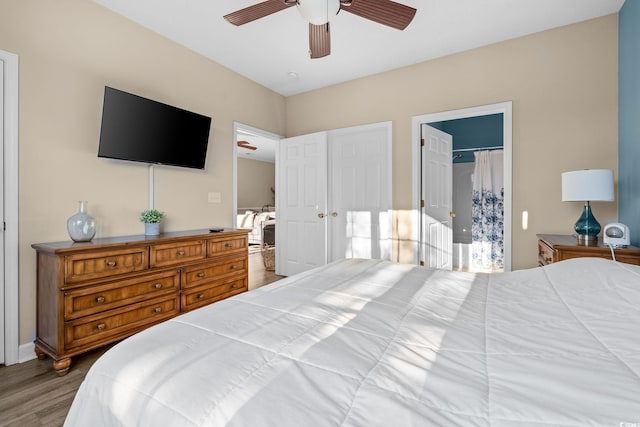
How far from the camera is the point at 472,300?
4.20ft

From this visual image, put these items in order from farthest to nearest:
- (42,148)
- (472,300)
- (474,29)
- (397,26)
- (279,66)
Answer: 1. (279,66)
2. (474,29)
3. (42,148)
4. (397,26)
5. (472,300)

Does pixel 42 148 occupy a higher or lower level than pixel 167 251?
higher

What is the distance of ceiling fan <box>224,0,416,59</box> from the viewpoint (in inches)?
73.0

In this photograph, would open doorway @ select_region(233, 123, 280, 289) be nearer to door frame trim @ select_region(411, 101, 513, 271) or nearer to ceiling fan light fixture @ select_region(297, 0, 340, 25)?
door frame trim @ select_region(411, 101, 513, 271)

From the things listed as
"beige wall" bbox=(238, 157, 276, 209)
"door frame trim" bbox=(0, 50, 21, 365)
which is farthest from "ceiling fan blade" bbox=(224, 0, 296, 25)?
"beige wall" bbox=(238, 157, 276, 209)

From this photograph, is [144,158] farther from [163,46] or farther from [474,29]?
[474,29]

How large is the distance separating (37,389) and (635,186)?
433 centimetres

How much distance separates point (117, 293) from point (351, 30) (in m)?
3.03

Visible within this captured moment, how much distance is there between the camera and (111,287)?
218 centimetres

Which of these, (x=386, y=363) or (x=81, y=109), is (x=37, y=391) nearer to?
(x=81, y=109)

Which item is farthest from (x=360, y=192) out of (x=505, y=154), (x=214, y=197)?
(x=214, y=197)

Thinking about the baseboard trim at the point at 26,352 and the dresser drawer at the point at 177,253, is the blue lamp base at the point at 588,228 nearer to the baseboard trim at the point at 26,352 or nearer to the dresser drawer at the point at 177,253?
the dresser drawer at the point at 177,253

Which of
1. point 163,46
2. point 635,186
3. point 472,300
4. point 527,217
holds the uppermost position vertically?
point 163,46

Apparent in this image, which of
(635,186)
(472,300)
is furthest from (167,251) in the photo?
(635,186)
